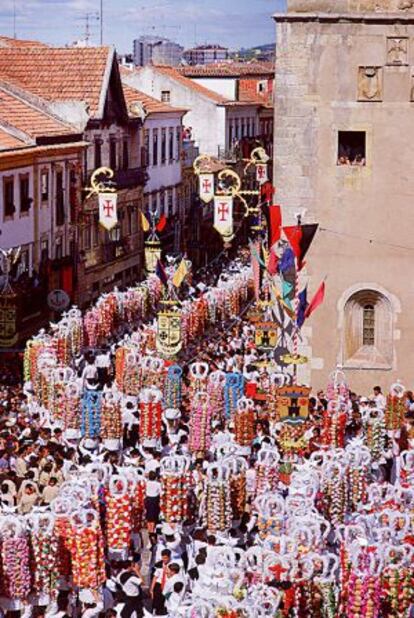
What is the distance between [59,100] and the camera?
Answer: 167ft

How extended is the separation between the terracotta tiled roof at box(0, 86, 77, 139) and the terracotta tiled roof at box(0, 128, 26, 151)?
2.24ft

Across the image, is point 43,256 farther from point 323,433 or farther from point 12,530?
point 12,530

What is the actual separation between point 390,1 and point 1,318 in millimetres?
11320

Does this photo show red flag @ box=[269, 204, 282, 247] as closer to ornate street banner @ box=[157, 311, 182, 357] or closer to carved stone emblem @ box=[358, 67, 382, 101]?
ornate street banner @ box=[157, 311, 182, 357]

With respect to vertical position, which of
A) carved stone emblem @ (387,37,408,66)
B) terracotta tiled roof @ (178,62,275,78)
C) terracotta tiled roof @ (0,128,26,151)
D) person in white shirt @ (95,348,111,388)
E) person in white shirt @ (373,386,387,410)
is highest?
carved stone emblem @ (387,37,408,66)

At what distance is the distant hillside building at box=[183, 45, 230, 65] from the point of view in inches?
4675

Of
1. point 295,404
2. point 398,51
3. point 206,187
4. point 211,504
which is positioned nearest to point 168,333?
point 398,51

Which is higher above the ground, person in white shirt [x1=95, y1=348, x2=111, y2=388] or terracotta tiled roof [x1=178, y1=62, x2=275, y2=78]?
terracotta tiled roof [x1=178, y1=62, x2=275, y2=78]

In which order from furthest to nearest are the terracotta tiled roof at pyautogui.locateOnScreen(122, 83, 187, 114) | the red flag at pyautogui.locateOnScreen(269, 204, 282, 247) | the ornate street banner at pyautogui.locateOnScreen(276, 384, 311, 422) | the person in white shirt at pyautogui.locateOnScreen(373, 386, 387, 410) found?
the terracotta tiled roof at pyautogui.locateOnScreen(122, 83, 187, 114), the red flag at pyautogui.locateOnScreen(269, 204, 282, 247), the person in white shirt at pyautogui.locateOnScreen(373, 386, 387, 410), the ornate street banner at pyautogui.locateOnScreen(276, 384, 311, 422)

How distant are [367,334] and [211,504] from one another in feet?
41.6

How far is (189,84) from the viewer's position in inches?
2921

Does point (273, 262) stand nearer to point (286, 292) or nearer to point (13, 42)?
point (286, 292)

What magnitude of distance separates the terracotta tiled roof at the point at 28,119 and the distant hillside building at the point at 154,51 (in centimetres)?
5215

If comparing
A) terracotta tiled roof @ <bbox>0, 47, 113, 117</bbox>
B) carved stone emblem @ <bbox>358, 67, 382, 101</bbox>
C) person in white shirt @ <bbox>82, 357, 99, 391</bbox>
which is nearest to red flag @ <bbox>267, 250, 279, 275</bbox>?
carved stone emblem @ <bbox>358, 67, 382, 101</bbox>
